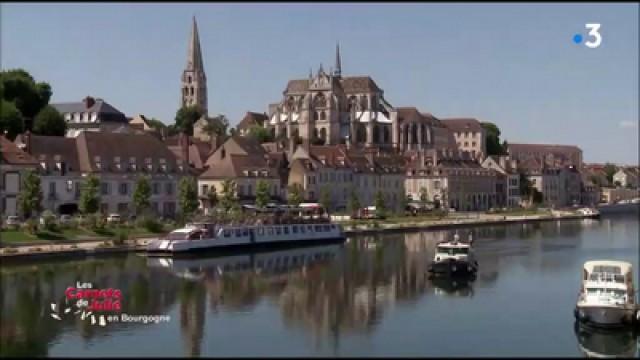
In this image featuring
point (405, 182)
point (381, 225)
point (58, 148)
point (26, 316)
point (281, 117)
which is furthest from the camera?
point (281, 117)

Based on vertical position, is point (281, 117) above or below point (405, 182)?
above

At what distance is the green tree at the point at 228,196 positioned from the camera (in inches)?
3066

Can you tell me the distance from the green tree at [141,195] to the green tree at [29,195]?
8.93m

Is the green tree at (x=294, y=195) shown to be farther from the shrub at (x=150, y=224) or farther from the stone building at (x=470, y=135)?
the stone building at (x=470, y=135)

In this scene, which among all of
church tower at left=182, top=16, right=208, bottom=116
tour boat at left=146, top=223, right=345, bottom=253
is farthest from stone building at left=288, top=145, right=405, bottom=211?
church tower at left=182, top=16, right=208, bottom=116

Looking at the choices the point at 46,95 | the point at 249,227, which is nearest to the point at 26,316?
the point at 249,227

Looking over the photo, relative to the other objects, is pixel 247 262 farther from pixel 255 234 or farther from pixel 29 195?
pixel 29 195

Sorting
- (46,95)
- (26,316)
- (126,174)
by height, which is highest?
(46,95)

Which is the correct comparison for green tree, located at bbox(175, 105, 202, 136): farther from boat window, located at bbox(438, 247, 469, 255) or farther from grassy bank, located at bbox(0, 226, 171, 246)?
boat window, located at bbox(438, 247, 469, 255)

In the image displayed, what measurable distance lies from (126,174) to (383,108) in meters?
92.6

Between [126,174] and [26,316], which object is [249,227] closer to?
[126,174]

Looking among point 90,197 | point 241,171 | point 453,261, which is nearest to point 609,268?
point 453,261

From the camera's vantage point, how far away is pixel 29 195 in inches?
2405

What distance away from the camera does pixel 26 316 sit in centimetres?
3484
